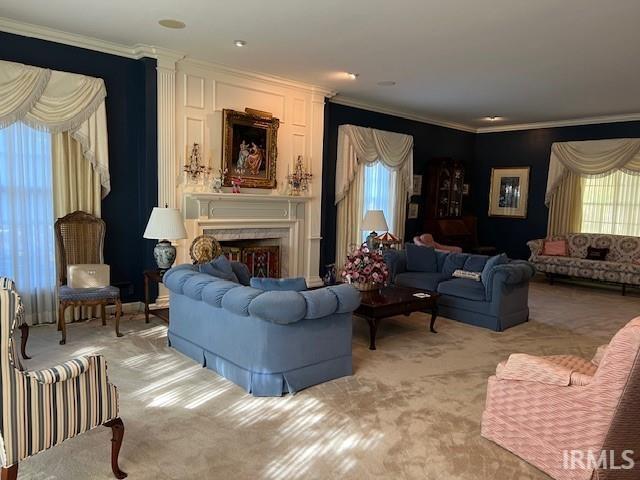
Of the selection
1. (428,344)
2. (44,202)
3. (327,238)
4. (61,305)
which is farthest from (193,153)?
(428,344)

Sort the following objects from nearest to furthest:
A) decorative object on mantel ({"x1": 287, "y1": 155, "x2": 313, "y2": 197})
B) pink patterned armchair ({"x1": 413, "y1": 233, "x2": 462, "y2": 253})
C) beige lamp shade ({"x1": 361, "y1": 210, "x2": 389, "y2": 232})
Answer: decorative object on mantel ({"x1": 287, "y1": 155, "x2": 313, "y2": 197}) → beige lamp shade ({"x1": 361, "y1": 210, "x2": 389, "y2": 232}) → pink patterned armchair ({"x1": 413, "y1": 233, "x2": 462, "y2": 253})

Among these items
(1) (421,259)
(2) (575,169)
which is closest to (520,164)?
(2) (575,169)

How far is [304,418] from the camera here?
9.97 ft

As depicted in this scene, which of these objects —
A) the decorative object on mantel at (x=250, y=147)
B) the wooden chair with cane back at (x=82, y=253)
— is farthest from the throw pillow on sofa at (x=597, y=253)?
the wooden chair with cane back at (x=82, y=253)

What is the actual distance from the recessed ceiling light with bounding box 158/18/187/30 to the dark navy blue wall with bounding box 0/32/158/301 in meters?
0.93

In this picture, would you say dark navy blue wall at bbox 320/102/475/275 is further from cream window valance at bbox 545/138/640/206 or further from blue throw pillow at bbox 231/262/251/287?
blue throw pillow at bbox 231/262/251/287

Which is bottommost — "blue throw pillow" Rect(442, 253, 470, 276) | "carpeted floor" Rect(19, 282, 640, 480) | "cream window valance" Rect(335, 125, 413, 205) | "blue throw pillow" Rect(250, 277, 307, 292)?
"carpeted floor" Rect(19, 282, 640, 480)

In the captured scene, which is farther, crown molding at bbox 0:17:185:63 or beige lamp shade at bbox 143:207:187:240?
beige lamp shade at bbox 143:207:187:240

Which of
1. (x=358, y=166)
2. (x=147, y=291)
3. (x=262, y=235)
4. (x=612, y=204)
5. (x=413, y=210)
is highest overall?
(x=358, y=166)

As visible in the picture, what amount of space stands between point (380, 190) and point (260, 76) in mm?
3144

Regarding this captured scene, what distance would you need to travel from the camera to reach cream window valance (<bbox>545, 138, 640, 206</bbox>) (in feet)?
26.1

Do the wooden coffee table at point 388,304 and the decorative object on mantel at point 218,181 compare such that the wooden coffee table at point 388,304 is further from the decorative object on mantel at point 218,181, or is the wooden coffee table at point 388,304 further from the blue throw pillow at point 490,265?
the decorative object on mantel at point 218,181

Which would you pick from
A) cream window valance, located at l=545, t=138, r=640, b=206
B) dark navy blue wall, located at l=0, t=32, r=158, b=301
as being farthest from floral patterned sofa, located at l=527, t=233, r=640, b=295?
dark navy blue wall, located at l=0, t=32, r=158, b=301

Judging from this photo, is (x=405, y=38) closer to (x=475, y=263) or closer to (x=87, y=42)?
(x=475, y=263)
